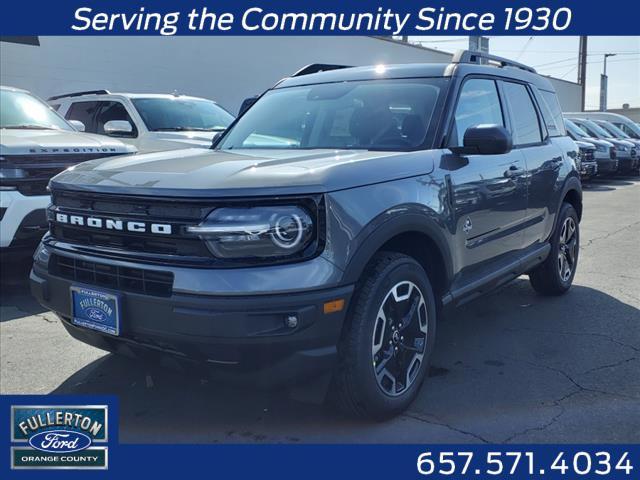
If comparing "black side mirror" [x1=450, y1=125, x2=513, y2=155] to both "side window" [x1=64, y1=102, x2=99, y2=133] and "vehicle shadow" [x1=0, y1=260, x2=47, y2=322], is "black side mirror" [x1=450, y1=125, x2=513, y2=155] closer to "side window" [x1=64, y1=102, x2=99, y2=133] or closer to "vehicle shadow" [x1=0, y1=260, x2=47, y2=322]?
"vehicle shadow" [x1=0, y1=260, x2=47, y2=322]

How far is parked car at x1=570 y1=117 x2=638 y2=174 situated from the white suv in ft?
43.5

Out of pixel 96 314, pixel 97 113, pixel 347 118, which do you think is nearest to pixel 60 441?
pixel 96 314

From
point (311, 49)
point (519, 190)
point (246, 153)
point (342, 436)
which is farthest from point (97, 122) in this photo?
point (311, 49)

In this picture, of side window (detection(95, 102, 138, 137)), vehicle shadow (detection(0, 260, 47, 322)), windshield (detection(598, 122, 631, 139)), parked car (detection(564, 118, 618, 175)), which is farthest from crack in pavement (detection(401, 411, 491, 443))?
windshield (detection(598, 122, 631, 139))

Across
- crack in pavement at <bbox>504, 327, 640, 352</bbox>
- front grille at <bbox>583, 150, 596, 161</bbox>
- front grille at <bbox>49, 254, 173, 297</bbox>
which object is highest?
front grille at <bbox>583, 150, 596, 161</bbox>

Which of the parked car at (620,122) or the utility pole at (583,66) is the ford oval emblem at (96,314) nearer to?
the parked car at (620,122)

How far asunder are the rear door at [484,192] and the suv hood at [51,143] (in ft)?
11.3

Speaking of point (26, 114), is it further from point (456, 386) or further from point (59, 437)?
point (456, 386)

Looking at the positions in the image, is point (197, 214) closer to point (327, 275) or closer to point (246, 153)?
point (327, 275)

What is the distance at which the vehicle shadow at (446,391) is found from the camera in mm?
3137

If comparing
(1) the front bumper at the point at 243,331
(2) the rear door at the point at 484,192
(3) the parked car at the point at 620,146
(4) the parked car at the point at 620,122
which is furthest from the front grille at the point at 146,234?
(4) the parked car at the point at 620,122

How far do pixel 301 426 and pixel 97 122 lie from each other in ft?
23.5

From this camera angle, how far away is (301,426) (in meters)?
3.19

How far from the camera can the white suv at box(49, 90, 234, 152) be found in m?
8.02
